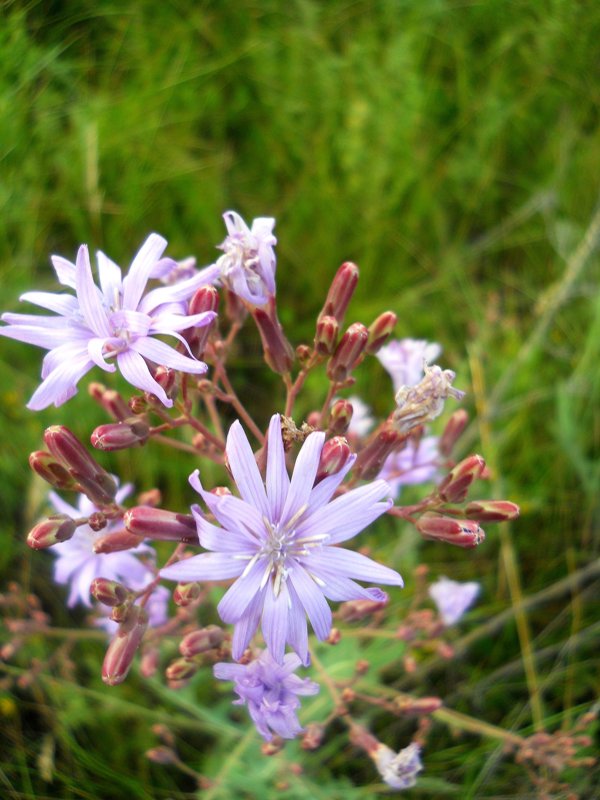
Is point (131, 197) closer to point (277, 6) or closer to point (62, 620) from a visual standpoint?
point (277, 6)

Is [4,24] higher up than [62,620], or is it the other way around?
[4,24]

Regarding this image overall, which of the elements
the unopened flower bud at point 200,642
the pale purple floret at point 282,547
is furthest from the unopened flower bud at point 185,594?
the pale purple floret at point 282,547

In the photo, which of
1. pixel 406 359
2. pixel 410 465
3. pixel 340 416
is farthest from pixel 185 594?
pixel 406 359

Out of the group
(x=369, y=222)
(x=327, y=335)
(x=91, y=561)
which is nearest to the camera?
(x=327, y=335)

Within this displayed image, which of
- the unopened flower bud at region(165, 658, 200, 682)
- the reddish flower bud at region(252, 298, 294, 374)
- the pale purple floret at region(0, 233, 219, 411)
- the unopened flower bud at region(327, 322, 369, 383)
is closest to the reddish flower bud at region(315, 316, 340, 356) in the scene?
the unopened flower bud at region(327, 322, 369, 383)

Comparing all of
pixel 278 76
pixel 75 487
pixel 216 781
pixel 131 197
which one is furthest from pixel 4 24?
pixel 216 781

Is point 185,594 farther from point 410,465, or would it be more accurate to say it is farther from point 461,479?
point 410,465

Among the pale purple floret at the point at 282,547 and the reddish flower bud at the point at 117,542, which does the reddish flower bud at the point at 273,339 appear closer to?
the pale purple floret at the point at 282,547
